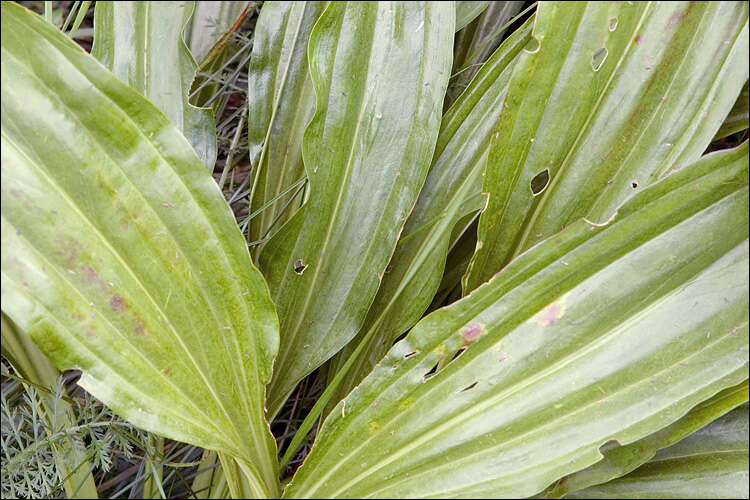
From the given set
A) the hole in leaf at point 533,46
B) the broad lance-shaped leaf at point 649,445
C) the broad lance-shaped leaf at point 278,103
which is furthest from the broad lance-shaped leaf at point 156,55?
the broad lance-shaped leaf at point 649,445

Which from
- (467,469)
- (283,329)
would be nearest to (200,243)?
(283,329)

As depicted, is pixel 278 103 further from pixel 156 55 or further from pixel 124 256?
pixel 124 256

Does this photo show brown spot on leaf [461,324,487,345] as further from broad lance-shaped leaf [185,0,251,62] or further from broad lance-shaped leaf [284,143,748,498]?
broad lance-shaped leaf [185,0,251,62]

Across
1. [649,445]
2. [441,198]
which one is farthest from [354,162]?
[649,445]

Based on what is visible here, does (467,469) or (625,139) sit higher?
(625,139)

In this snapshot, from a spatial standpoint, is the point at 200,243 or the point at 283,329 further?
the point at 283,329

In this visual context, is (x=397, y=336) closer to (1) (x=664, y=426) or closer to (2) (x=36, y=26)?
(1) (x=664, y=426)
